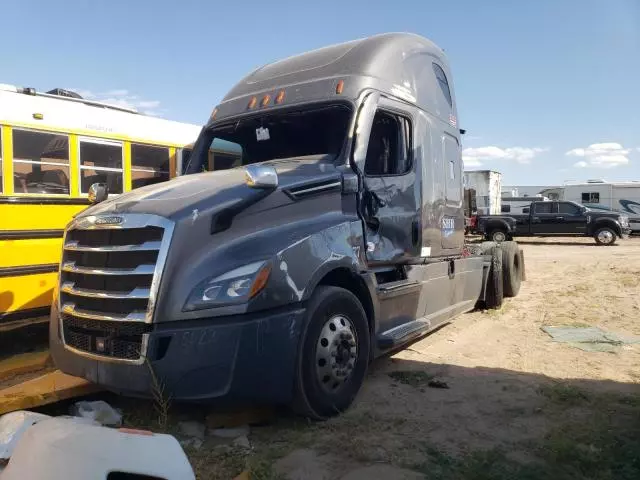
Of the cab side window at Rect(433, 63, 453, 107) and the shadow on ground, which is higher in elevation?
the cab side window at Rect(433, 63, 453, 107)

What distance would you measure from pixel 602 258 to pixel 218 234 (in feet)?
53.6

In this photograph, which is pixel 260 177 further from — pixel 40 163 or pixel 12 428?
pixel 40 163

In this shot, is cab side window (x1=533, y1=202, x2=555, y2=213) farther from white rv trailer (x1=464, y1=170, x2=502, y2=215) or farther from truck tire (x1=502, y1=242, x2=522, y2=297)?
truck tire (x1=502, y1=242, x2=522, y2=297)

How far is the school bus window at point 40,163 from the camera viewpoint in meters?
5.89

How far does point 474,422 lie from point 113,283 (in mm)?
2869

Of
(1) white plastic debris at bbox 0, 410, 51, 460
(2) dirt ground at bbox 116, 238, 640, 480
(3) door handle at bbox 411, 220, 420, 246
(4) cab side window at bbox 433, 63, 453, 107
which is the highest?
(4) cab side window at bbox 433, 63, 453, 107

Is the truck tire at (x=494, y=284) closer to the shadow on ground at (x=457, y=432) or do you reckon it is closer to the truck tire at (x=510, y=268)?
the truck tire at (x=510, y=268)

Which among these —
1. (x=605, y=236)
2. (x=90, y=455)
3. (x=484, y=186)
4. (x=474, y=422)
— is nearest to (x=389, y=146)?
(x=474, y=422)

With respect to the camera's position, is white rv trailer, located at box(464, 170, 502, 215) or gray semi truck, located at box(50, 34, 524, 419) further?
white rv trailer, located at box(464, 170, 502, 215)

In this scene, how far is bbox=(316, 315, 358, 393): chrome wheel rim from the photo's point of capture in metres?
4.02

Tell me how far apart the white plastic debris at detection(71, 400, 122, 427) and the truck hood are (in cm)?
146

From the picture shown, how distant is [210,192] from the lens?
153 inches

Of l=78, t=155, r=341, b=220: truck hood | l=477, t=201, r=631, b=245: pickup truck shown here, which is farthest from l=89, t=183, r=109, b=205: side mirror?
l=477, t=201, r=631, b=245: pickup truck

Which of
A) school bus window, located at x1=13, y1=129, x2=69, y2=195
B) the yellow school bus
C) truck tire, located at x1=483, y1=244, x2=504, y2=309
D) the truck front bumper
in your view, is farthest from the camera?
truck tire, located at x1=483, y1=244, x2=504, y2=309
